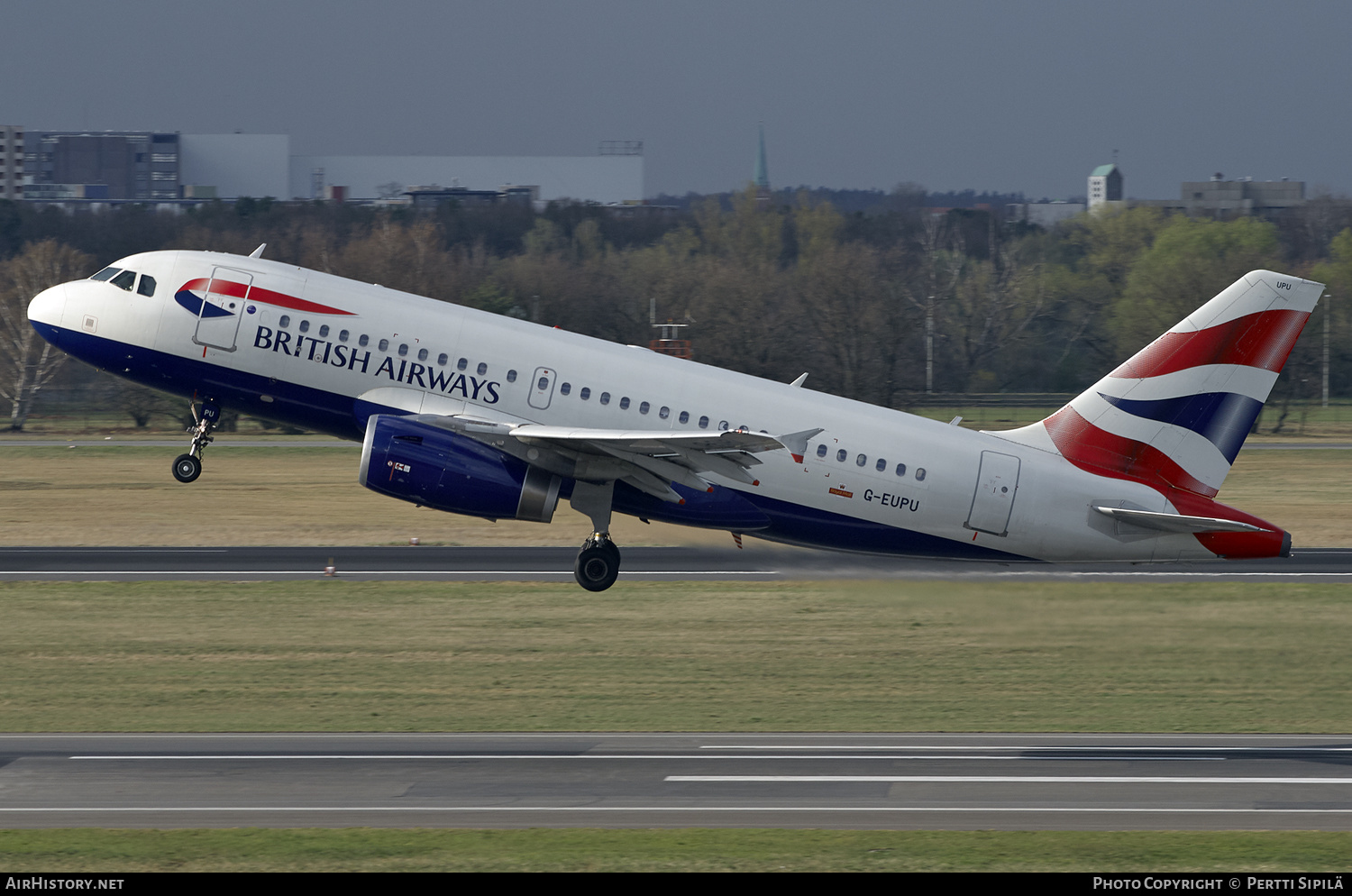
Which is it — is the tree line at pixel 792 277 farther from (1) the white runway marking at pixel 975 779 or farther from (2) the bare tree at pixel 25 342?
(1) the white runway marking at pixel 975 779

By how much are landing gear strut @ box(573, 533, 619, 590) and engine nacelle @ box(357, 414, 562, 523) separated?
195 cm

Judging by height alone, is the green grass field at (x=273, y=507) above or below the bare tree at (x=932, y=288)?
below

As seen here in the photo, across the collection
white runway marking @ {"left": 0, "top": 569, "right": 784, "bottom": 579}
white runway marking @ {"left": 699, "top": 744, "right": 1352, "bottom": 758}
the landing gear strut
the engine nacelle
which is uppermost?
the engine nacelle

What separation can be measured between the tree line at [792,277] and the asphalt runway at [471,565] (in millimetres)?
42216

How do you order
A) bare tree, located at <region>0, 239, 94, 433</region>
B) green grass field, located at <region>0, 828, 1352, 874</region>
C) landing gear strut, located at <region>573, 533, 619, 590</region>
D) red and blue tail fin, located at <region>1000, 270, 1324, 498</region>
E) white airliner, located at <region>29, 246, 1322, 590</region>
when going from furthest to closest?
bare tree, located at <region>0, 239, 94, 433</region>, red and blue tail fin, located at <region>1000, 270, 1324, 498</region>, landing gear strut, located at <region>573, 533, 619, 590</region>, white airliner, located at <region>29, 246, 1322, 590</region>, green grass field, located at <region>0, 828, 1352, 874</region>

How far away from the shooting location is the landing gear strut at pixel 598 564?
32750mm

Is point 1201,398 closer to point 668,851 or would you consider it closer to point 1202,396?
point 1202,396

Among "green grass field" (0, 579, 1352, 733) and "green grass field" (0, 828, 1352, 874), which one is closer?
"green grass field" (0, 828, 1352, 874)

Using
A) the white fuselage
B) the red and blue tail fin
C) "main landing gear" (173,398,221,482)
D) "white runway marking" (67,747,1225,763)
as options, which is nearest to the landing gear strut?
the white fuselage

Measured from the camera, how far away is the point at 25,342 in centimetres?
9738

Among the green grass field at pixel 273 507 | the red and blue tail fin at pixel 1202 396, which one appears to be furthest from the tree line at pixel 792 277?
the red and blue tail fin at pixel 1202 396

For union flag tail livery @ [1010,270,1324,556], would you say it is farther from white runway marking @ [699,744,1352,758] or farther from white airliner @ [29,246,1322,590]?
white runway marking @ [699,744,1352,758]

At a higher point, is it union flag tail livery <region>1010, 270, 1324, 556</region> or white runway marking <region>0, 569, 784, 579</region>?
union flag tail livery <region>1010, 270, 1324, 556</region>

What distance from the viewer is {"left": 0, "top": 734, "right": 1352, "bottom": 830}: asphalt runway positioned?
82.8ft
